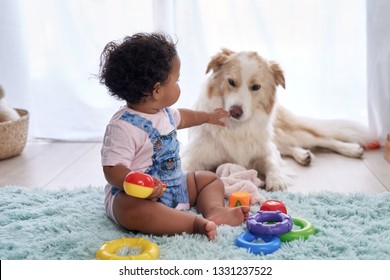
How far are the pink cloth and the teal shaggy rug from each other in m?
0.09

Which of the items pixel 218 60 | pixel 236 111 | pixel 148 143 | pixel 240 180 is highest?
pixel 218 60

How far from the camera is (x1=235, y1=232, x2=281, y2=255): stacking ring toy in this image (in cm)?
169

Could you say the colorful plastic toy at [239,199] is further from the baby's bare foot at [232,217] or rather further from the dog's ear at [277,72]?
the dog's ear at [277,72]

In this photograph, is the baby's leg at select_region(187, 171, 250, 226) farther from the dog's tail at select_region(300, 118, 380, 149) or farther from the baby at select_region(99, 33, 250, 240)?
the dog's tail at select_region(300, 118, 380, 149)

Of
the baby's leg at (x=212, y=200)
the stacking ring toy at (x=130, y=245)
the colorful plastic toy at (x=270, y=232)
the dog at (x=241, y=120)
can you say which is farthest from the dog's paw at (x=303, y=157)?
the stacking ring toy at (x=130, y=245)

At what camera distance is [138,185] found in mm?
1660

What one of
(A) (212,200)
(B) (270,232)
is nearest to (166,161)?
(A) (212,200)

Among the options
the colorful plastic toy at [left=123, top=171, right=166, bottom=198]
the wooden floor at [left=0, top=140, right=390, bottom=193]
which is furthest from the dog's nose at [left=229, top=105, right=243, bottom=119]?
the colorful plastic toy at [left=123, top=171, right=166, bottom=198]

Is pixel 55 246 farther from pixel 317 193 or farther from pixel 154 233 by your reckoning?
pixel 317 193

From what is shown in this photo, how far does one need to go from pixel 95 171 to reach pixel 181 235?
1.19 metres

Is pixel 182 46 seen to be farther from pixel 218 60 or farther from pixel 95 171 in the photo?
pixel 95 171

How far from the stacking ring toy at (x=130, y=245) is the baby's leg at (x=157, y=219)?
0.10 m
